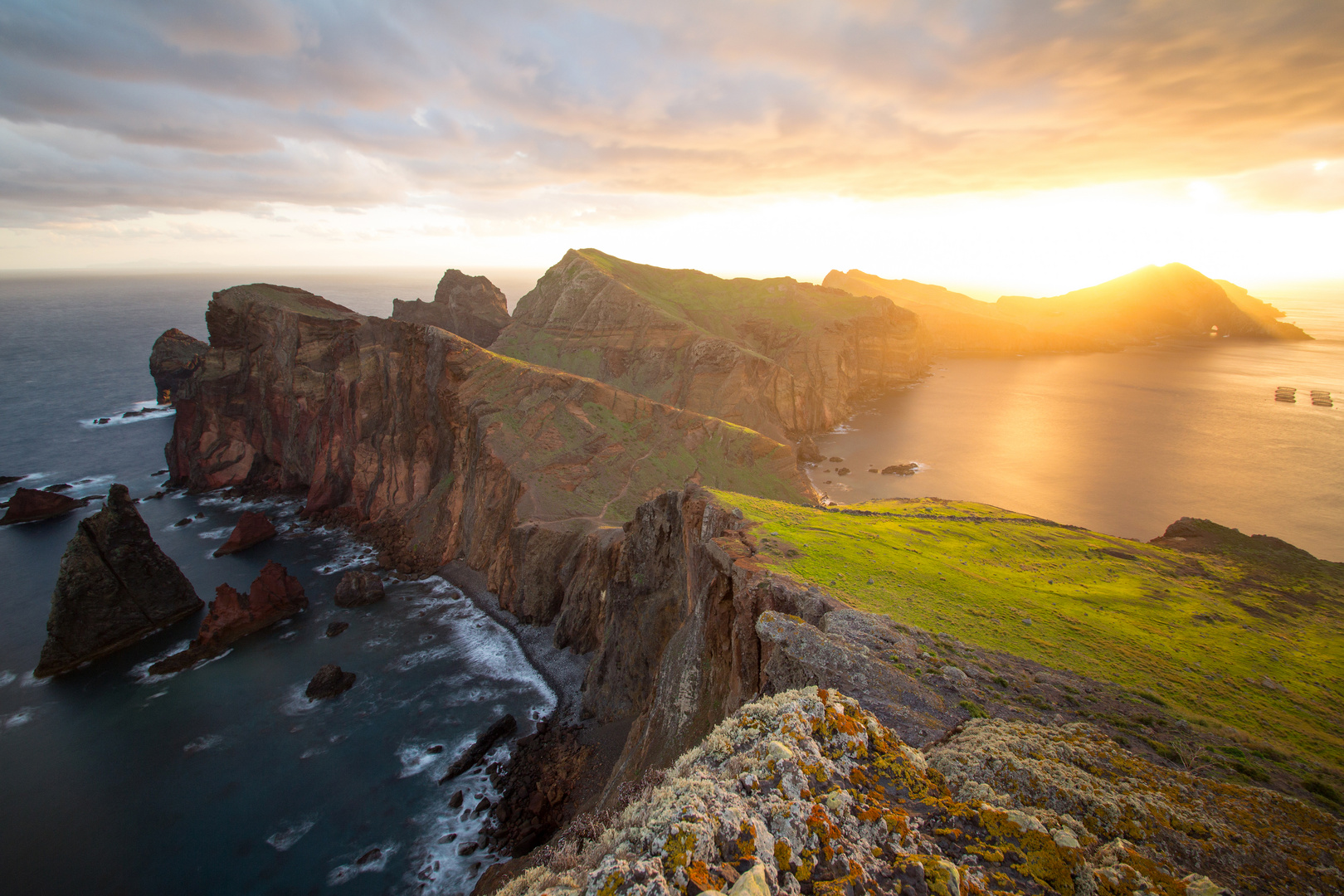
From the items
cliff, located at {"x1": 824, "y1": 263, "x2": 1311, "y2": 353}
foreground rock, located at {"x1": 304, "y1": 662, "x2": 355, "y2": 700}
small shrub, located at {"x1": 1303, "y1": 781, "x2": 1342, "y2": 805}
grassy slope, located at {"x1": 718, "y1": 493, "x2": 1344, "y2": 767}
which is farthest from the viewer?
cliff, located at {"x1": 824, "y1": 263, "x2": 1311, "y2": 353}

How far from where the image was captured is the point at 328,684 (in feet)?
128

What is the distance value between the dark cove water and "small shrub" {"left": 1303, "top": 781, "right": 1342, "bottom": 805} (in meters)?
33.5

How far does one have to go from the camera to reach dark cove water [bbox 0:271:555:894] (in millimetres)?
28031

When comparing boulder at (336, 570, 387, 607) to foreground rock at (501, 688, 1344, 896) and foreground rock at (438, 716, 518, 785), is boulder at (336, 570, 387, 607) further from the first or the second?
foreground rock at (501, 688, 1344, 896)

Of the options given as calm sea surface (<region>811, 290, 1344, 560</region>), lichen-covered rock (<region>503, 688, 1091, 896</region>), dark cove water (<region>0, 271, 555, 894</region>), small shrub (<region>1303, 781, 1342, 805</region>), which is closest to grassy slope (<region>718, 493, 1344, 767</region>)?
small shrub (<region>1303, 781, 1342, 805</region>)

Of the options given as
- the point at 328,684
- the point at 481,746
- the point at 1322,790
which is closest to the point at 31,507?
the point at 328,684

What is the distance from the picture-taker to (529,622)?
4684cm

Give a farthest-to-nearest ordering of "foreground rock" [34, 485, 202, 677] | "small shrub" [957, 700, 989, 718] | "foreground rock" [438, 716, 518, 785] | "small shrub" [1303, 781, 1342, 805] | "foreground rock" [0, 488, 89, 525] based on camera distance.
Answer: "foreground rock" [0, 488, 89, 525], "foreground rock" [34, 485, 202, 677], "foreground rock" [438, 716, 518, 785], "small shrub" [957, 700, 989, 718], "small shrub" [1303, 781, 1342, 805]

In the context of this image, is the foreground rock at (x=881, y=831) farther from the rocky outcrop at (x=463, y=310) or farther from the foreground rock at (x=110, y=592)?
the rocky outcrop at (x=463, y=310)

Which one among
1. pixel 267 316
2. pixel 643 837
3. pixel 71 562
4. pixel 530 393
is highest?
pixel 267 316

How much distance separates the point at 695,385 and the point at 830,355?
3849 cm

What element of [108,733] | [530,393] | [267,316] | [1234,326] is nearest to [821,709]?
[108,733]

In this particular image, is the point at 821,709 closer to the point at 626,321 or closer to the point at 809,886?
the point at 809,886

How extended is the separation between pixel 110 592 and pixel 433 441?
1180 inches
